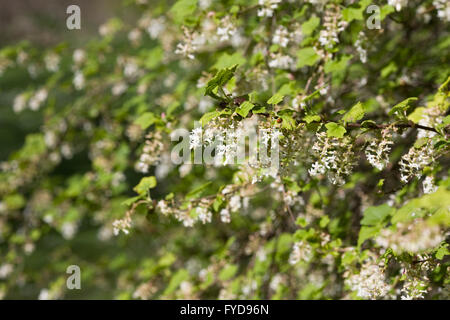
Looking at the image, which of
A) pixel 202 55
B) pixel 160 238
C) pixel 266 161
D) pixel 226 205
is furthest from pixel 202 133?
pixel 160 238

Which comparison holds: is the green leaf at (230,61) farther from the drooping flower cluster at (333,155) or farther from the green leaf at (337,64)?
the drooping flower cluster at (333,155)

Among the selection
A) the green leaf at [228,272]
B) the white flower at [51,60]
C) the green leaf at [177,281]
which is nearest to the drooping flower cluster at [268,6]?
the green leaf at [228,272]

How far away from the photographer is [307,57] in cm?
204

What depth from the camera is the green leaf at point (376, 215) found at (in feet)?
6.19

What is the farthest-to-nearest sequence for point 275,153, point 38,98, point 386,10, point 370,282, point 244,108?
point 38,98 → point 386,10 → point 370,282 → point 275,153 → point 244,108

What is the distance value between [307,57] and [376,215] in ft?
2.68

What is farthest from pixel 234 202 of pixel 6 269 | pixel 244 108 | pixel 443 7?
pixel 6 269

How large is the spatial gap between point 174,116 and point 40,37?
842cm

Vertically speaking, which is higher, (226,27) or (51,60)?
(51,60)

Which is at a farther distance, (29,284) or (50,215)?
(29,284)

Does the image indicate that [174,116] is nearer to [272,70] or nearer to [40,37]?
[272,70]

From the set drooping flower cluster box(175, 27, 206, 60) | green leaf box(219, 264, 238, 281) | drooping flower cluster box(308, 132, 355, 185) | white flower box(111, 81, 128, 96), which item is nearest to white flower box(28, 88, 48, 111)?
white flower box(111, 81, 128, 96)

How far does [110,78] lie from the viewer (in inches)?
138

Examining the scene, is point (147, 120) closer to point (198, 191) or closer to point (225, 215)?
point (198, 191)
